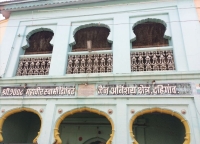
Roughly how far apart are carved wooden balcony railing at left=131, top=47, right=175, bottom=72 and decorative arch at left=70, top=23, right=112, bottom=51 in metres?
1.34

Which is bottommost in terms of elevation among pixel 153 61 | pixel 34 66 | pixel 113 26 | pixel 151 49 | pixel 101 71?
pixel 101 71

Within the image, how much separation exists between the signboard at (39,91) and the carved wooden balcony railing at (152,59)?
2.00 m

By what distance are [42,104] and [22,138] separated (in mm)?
2549

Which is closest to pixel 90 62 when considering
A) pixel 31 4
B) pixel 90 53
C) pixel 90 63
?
pixel 90 63

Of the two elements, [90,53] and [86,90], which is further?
[90,53]

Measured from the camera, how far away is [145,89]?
572cm

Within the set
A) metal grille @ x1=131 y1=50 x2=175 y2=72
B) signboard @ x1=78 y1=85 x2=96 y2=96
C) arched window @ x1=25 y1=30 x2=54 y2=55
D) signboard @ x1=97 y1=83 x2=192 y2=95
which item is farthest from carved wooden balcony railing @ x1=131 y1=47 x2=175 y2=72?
arched window @ x1=25 y1=30 x2=54 y2=55

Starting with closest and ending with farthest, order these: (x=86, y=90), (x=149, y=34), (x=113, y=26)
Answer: (x=86, y=90) → (x=113, y=26) → (x=149, y=34)

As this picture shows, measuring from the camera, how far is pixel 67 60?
22.4ft

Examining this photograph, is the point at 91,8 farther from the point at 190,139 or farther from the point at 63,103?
the point at 190,139

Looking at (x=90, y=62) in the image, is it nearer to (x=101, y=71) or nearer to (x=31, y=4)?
(x=101, y=71)

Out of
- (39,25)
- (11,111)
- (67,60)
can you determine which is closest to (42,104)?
(11,111)

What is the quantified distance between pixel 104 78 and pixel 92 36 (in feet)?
7.45

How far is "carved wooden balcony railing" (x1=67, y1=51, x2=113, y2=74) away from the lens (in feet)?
21.3
